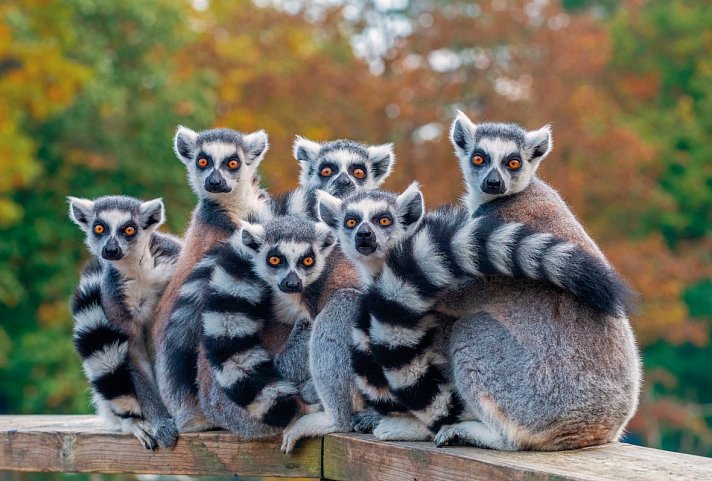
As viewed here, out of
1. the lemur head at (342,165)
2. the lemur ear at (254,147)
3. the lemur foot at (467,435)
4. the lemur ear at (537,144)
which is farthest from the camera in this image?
the lemur ear at (254,147)

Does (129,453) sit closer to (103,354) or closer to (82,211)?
(103,354)

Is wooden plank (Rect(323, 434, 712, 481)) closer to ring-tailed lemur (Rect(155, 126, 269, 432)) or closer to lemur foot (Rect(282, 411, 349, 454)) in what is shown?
lemur foot (Rect(282, 411, 349, 454))

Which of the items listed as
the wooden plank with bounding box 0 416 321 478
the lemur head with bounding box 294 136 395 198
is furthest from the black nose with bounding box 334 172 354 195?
the wooden plank with bounding box 0 416 321 478

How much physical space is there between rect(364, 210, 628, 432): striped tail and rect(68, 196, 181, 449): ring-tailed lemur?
5.74 feet

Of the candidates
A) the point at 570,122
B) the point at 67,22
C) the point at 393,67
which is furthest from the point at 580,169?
the point at 67,22

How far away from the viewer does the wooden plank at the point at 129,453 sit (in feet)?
19.2

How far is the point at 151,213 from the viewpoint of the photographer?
712cm

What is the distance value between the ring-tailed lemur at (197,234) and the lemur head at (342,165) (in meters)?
0.35

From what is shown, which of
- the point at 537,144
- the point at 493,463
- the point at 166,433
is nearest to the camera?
the point at 493,463

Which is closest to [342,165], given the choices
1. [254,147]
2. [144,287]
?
[254,147]

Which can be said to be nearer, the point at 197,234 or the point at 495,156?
→ the point at 495,156

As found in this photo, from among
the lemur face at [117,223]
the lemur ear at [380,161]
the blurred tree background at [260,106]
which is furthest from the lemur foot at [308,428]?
the blurred tree background at [260,106]

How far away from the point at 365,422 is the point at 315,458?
0.35m

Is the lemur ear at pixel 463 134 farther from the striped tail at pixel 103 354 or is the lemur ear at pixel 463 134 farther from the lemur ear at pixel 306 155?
the striped tail at pixel 103 354
